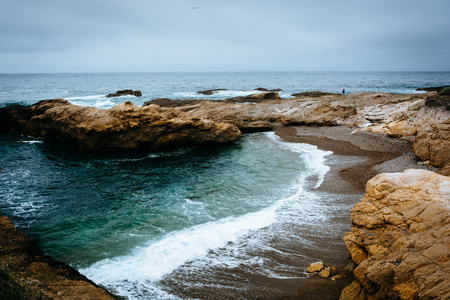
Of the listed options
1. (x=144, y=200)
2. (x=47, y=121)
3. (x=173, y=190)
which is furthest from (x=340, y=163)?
(x=47, y=121)

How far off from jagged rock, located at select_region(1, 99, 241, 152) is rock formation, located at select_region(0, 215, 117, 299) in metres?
11.4

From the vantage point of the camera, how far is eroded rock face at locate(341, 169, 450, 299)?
11.8ft

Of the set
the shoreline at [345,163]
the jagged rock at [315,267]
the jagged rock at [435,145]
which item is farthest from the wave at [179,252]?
the jagged rock at [435,145]

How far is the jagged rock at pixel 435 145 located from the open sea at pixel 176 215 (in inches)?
151

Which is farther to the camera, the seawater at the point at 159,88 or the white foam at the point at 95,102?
the seawater at the point at 159,88

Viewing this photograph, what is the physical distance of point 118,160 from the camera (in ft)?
56.0

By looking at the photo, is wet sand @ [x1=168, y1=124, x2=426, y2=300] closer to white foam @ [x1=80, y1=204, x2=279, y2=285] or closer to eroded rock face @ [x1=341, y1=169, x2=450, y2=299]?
white foam @ [x1=80, y1=204, x2=279, y2=285]

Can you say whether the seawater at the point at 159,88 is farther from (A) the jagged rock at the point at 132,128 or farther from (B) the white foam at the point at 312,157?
(B) the white foam at the point at 312,157

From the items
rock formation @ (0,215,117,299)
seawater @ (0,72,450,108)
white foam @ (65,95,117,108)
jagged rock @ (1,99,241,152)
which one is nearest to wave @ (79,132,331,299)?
rock formation @ (0,215,117,299)

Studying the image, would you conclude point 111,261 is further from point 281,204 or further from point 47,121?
point 47,121

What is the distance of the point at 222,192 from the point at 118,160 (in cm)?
899

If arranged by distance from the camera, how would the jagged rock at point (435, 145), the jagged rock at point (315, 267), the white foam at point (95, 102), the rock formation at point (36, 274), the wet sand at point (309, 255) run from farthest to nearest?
the white foam at point (95, 102) < the jagged rock at point (435, 145) < the jagged rock at point (315, 267) < the wet sand at point (309, 255) < the rock formation at point (36, 274)

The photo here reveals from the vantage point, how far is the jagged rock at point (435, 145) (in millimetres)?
11367

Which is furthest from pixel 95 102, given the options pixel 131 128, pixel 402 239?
pixel 402 239
